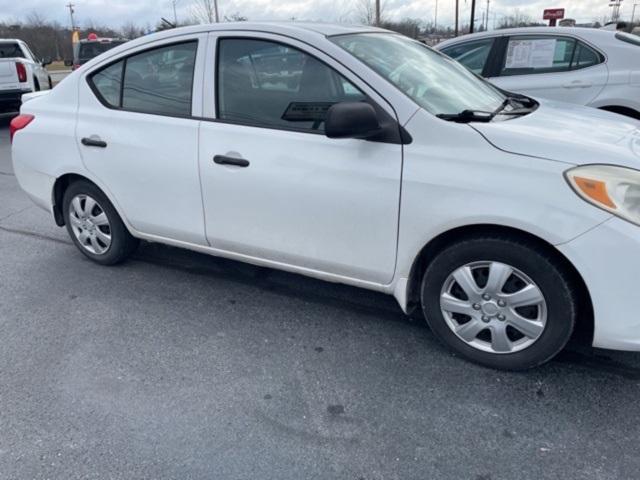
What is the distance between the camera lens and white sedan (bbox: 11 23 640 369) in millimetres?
2426

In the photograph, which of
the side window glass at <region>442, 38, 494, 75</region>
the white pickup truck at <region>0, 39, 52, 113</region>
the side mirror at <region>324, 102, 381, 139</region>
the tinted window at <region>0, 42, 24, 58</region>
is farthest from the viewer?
the tinted window at <region>0, 42, 24, 58</region>

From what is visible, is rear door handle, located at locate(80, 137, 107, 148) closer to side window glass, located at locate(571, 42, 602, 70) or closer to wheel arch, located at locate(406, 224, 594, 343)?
wheel arch, located at locate(406, 224, 594, 343)

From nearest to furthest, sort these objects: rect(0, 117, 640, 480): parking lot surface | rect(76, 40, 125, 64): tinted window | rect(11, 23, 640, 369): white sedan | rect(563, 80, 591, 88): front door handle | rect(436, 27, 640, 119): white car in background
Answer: rect(0, 117, 640, 480): parking lot surface, rect(11, 23, 640, 369): white sedan, rect(436, 27, 640, 119): white car in background, rect(563, 80, 591, 88): front door handle, rect(76, 40, 125, 64): tinted window

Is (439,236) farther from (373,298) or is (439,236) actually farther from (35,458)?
(35,458)

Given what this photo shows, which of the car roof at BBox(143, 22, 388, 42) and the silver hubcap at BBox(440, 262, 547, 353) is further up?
the car roof at BBox(143, 22, 388, 42)

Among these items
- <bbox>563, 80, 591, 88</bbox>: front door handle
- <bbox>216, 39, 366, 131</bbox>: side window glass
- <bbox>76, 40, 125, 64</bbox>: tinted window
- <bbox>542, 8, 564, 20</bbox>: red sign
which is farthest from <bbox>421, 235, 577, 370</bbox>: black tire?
<bbox>542, 8, 564, 20</bbox>: red sign

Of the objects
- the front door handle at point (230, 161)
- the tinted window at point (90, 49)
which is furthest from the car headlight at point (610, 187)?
the tinted window at point (90, 49)

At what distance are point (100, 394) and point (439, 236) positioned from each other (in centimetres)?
185

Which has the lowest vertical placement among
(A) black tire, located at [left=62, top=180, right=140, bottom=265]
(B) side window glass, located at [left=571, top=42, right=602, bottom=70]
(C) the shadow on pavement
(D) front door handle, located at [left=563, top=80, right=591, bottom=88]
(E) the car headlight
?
(C) the shadow on pavement

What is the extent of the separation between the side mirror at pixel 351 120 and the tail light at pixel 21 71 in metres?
11.2

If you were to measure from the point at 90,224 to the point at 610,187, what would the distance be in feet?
11.2

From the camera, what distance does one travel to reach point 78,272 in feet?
13.5

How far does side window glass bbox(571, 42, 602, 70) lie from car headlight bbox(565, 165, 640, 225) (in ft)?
12.9

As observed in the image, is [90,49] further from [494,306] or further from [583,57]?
[494,306]
